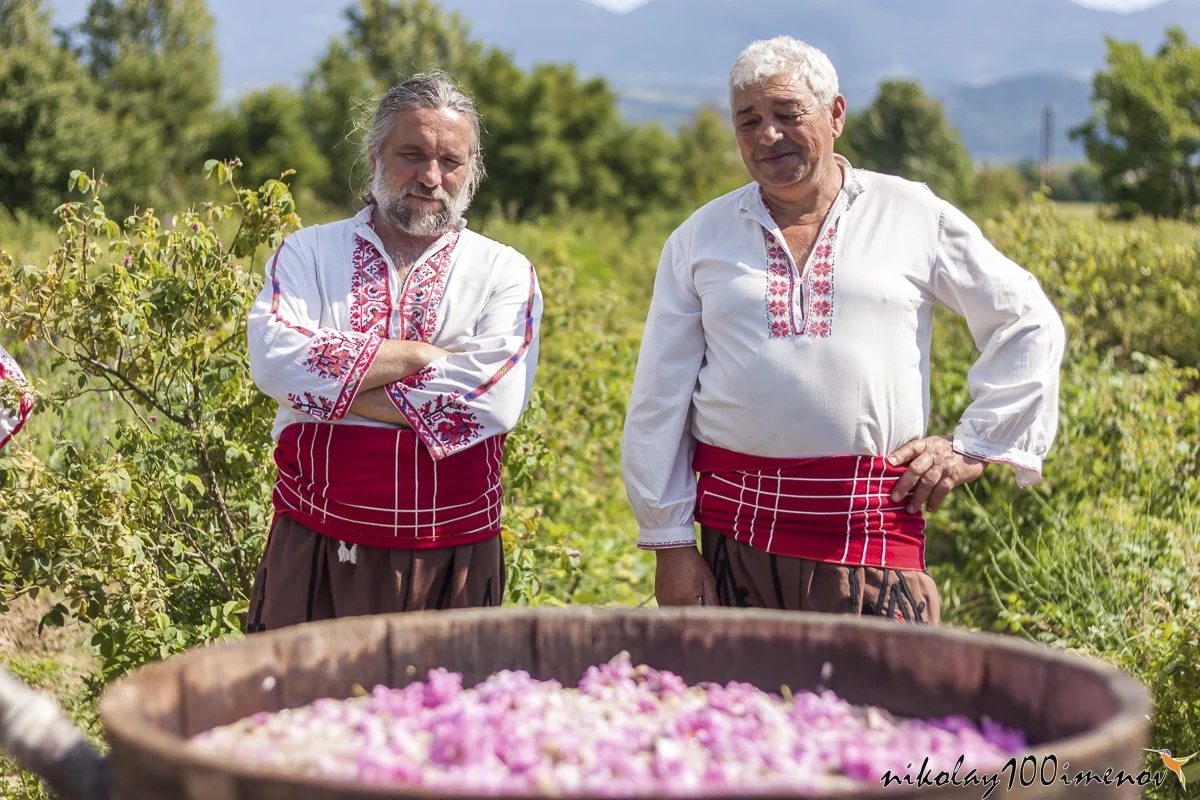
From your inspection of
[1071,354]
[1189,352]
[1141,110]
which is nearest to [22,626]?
[1071,354]

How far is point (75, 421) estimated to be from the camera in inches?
203

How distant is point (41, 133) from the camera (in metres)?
22.4

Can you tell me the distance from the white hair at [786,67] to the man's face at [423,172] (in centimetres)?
64

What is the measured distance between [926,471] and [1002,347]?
1.07 ft

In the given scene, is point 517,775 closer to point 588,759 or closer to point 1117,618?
point 588,759

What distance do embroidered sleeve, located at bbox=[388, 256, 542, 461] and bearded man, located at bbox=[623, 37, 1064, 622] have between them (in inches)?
10.8

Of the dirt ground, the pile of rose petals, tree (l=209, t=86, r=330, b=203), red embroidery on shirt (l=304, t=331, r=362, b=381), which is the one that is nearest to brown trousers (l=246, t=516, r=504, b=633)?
red embroidery on shirt (l=304, t=331, r=362, b=381)

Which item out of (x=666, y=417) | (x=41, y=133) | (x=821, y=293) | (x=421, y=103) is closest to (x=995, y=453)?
(x=821, y=293)

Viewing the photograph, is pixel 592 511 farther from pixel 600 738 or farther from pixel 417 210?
pixel 600 738

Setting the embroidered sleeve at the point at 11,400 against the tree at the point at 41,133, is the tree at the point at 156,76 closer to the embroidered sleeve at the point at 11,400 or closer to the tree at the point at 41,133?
the tree at the point at 41,133

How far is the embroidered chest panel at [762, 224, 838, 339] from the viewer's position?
107 inches

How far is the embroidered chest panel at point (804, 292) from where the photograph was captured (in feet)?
8.90

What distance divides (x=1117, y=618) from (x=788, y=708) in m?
2.56

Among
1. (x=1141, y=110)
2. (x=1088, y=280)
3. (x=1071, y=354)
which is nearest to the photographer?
(x=1071, y=354)
